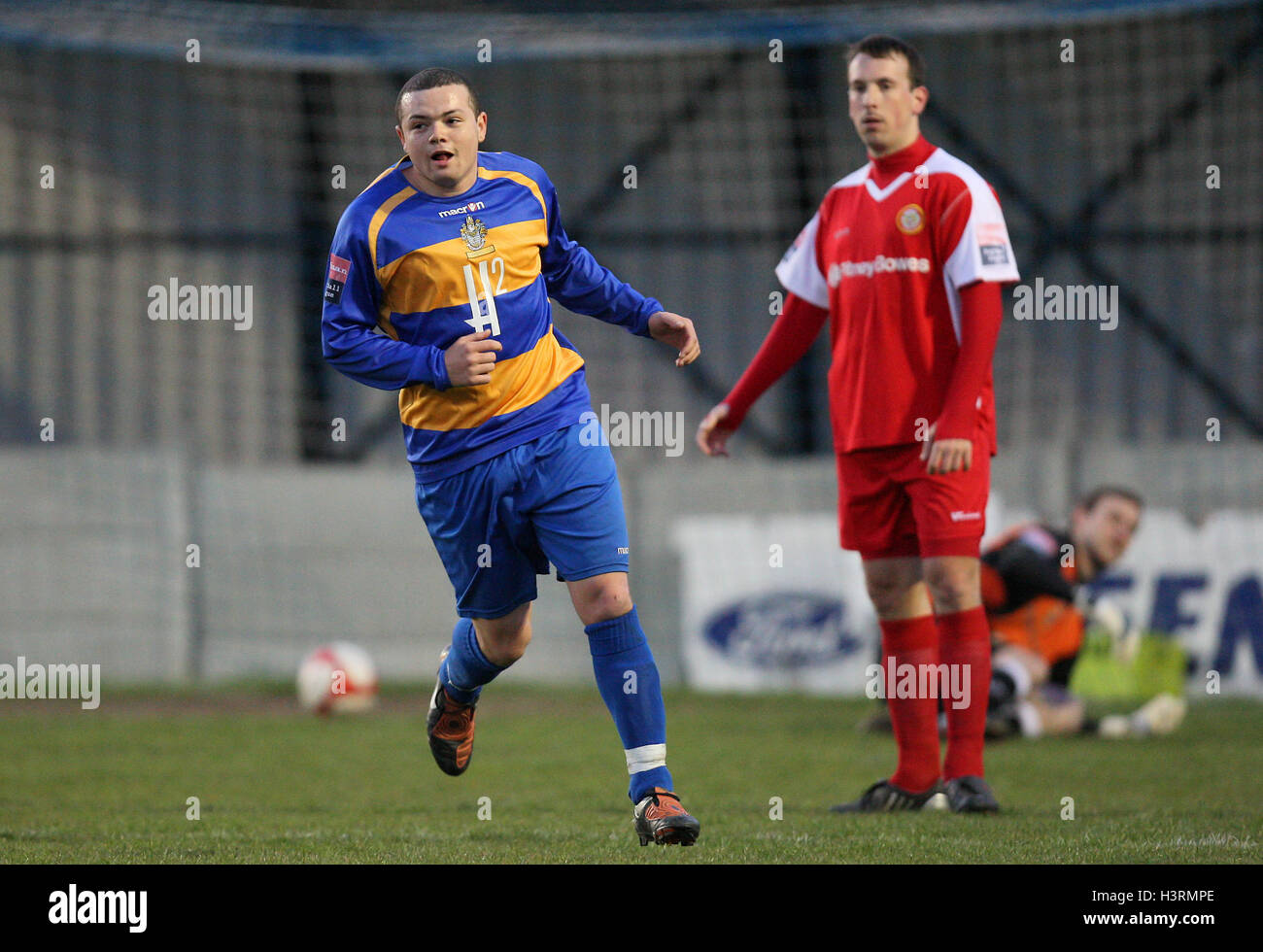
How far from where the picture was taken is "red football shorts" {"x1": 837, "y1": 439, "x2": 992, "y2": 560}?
15.8ft

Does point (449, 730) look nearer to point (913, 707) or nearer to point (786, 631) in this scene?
point (913, 707)

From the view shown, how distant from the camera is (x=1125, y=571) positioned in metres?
9.57

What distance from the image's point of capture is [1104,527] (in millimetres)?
7914

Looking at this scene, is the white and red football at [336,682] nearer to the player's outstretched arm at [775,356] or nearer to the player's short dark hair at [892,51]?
the player's outstretched arm at [775,356]

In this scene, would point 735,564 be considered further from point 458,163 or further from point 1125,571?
point 458,163

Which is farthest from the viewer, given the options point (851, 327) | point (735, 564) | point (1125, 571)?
point (735, 564)

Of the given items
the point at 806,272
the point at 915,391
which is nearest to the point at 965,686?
the point at 915,391

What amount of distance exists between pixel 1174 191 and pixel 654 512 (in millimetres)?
6292

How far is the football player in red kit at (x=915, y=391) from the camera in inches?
189

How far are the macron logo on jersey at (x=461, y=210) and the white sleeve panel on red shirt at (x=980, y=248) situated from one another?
1.48 metres

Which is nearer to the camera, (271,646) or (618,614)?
(618,614)

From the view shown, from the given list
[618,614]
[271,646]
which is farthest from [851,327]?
[271,646]

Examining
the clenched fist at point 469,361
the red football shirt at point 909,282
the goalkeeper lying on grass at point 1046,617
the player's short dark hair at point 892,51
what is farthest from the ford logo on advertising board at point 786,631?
the clenched fist at point 469,361

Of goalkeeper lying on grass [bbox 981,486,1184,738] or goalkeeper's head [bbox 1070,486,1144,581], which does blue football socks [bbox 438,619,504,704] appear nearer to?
goalkeeper lying on grass [bbox 981,486,1184,738]
